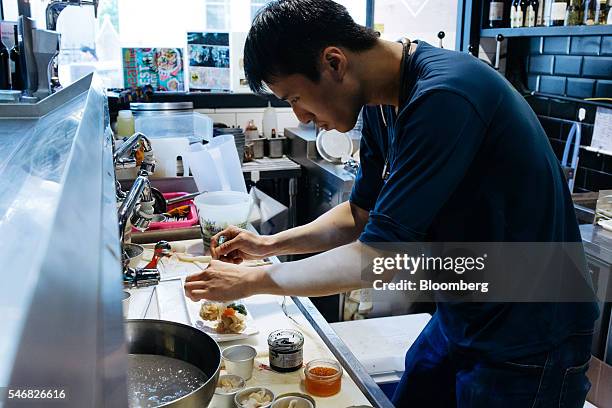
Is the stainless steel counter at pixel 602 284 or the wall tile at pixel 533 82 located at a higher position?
the wall tile at pixel 533 82

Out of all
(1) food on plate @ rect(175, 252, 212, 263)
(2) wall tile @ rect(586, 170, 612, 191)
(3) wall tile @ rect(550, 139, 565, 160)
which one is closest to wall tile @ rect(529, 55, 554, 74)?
(3) wall tile @ rect(550, 139, 565, 160)

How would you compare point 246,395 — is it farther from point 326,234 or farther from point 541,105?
point 541,105

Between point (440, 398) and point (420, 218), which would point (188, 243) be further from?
point (420, 218)

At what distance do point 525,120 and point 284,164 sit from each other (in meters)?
2.92

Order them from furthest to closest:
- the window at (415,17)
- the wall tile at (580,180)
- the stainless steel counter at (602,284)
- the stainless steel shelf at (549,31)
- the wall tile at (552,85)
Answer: the window at (415,17) → the wall tile at (552,85) → the wall tile at (580,180) → the stainless steel shelf at (549,31) → the stainless steel counter at (602,284)

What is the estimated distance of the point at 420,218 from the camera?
3.79 feet

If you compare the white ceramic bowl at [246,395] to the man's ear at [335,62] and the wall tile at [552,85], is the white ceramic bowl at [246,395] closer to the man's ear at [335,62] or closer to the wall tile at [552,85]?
the man's ear at [335,62]

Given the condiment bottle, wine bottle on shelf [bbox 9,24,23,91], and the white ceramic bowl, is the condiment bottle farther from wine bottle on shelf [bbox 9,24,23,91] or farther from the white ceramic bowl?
the white ceramic bowl

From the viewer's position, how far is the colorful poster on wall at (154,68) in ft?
14.0

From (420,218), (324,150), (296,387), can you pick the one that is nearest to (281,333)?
(296,387)

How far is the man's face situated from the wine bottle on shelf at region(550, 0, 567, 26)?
2.60 meters

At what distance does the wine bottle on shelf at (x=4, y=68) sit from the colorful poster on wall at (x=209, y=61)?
1.49m
